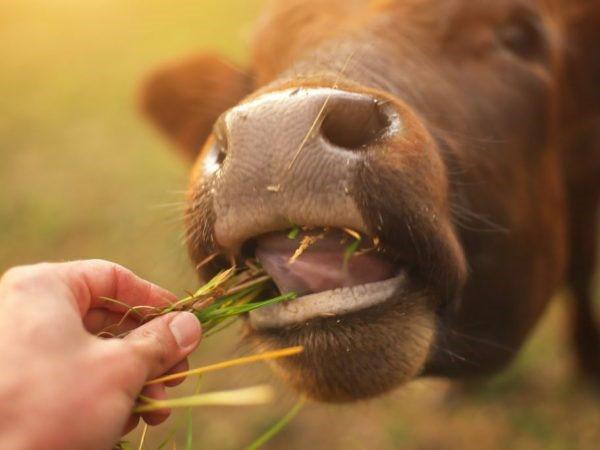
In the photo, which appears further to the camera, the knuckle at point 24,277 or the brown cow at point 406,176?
the brown cow at point 406,176

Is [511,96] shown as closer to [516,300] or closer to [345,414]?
[516,300]

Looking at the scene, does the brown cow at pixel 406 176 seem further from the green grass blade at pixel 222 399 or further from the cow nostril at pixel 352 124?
the green grass blade at pixel 222 399

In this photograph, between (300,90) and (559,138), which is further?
(559,138)

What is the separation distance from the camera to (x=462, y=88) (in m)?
2.93

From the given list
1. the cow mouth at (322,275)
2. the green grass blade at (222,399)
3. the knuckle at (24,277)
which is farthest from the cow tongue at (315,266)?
the knuckle at (24,277)

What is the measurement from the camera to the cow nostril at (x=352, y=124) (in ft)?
6.81

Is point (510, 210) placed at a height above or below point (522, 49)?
below

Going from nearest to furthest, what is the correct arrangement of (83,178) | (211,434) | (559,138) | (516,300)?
(516,300) < (559,138) < (211,434) < (83,178)

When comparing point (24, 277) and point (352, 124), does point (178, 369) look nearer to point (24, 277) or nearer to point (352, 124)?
point (24, 277)

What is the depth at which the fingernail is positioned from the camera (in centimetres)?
178

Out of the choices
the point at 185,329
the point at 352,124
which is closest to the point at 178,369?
the point at 185,329

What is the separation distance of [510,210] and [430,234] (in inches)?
34.6

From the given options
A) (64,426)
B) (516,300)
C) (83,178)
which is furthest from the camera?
(83,178)

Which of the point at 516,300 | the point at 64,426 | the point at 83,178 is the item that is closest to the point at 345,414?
the point at 516,300
